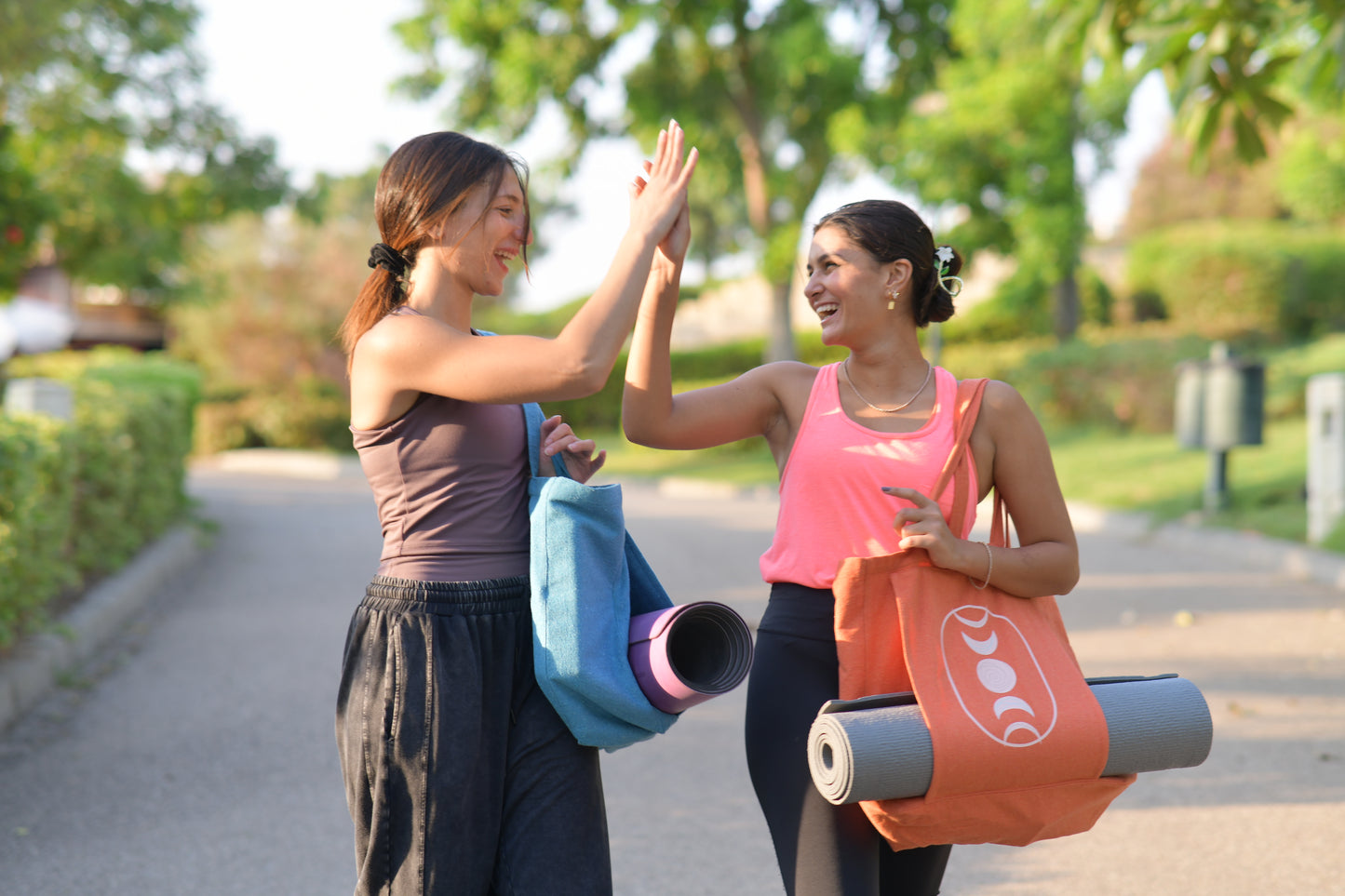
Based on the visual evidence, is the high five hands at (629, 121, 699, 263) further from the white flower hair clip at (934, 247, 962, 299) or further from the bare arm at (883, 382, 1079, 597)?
the bare arm at (883, 382, 1079, 597)

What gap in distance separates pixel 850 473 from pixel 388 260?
3.31 ft

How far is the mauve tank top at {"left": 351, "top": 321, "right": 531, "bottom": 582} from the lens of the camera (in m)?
2.41

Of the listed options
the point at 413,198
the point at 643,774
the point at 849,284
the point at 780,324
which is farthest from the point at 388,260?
the point at 780,324

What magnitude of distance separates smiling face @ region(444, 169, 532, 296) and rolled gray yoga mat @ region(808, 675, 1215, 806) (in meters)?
1.05

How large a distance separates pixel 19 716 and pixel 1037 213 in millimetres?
23165

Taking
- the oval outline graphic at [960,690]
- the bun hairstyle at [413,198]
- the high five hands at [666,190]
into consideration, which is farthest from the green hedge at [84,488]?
the oval outline graphic at [960,690]

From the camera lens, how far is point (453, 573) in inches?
96.0

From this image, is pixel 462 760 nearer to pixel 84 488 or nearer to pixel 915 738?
pixel 915 738

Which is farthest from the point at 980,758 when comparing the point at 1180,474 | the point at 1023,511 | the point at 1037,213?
the point at 1037,213

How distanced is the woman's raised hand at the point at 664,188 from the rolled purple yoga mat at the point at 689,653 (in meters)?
0.69

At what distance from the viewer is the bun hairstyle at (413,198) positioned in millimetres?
2445

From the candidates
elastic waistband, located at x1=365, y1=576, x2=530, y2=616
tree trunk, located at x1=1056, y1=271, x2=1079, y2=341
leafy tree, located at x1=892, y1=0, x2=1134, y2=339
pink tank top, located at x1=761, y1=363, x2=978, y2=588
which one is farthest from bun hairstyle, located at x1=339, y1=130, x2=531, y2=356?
tree trunk, located at x1=1056, y1=271, x2=1079, y2=341

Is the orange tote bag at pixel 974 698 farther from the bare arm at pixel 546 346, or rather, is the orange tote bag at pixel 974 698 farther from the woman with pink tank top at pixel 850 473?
the bare arm at pixel 546 346

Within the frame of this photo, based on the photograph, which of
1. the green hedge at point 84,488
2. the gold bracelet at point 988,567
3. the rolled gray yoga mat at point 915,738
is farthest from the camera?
the green hedge at point 84,488
